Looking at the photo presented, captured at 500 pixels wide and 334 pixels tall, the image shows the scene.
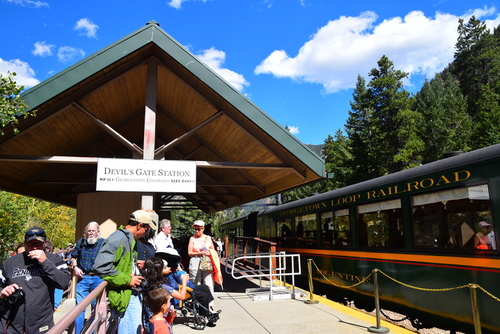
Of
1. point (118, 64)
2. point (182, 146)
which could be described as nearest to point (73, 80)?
point (118, 64)

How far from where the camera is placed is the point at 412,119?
44000 mm

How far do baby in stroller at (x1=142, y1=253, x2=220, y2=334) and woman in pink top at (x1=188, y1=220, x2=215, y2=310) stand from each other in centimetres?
47

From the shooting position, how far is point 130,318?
3.99 meters

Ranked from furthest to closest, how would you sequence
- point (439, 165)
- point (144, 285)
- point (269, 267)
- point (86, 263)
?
point (269, 267) → point (439, 165) → point (86, 263) → point (144, 285)

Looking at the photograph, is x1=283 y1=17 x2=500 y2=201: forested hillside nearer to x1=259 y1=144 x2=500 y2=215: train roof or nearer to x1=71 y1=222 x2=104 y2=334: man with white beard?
x1=259 y1=144 x2=500 y2=215: train roof

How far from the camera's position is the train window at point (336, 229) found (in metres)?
9.77

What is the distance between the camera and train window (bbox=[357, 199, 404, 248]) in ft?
25.5

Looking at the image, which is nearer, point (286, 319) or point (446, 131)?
point (286, 319)

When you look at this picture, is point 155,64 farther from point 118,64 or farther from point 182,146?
point 182,146

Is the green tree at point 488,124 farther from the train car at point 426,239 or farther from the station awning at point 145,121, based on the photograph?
the station awning at point 145,121

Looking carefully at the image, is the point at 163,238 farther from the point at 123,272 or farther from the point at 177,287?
the point at 123,272

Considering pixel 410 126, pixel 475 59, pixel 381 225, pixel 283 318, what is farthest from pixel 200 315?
pixel 475 59

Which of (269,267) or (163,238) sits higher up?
(163,238)

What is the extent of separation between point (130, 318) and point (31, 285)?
3.44 feet
